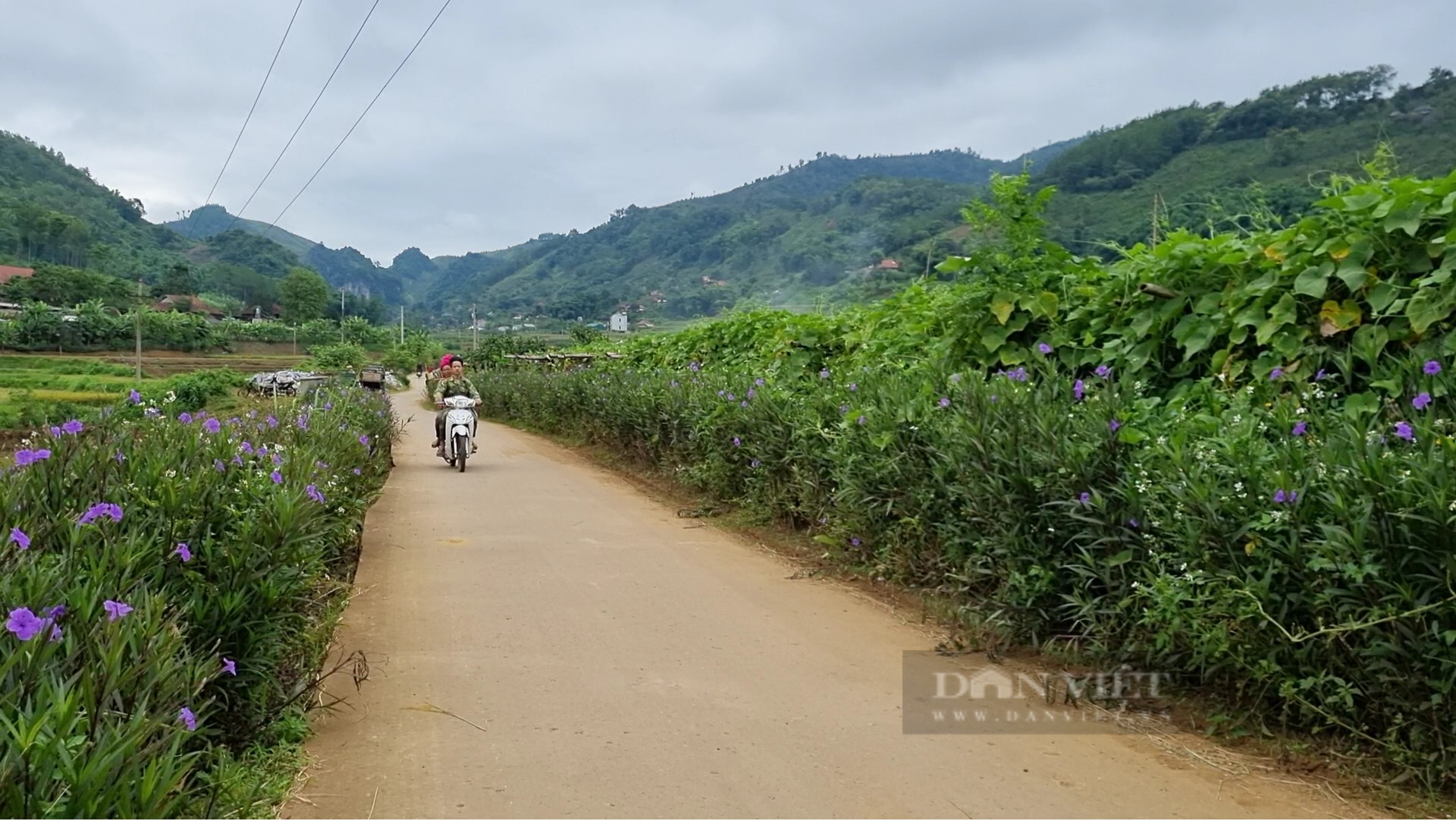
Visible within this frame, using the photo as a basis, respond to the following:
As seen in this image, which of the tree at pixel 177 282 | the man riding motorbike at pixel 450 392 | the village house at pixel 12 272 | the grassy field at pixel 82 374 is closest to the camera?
the man riding motorbike at pixel 450 392

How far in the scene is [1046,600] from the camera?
Result: 4.09 m

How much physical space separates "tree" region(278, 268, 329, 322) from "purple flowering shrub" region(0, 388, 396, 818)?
9948cm

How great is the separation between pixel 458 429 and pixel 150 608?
390 inches

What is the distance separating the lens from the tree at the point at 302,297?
95.4m

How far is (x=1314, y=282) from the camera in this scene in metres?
4.26

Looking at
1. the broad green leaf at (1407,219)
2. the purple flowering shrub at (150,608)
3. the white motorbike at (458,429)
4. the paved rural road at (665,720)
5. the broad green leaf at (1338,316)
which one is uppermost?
the broad green leaf at (1407,219)

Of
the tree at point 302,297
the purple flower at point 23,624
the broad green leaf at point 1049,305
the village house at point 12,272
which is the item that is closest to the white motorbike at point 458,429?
the broad green leaf at point 1049,305

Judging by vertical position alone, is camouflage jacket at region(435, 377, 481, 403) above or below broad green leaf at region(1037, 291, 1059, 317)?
below

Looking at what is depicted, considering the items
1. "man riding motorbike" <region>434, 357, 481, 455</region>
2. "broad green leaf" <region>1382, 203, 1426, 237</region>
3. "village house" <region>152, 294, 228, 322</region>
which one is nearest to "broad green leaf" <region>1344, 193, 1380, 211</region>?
"broad green leaf" <region>1382, 203, 1426, 237</region>

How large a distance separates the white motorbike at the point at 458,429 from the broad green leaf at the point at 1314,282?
31.9ft

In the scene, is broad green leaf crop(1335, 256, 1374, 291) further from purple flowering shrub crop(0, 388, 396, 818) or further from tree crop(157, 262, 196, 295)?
Answer: tree crop(157, 262, 196, 295)

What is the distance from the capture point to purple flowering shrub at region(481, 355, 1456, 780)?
270cm

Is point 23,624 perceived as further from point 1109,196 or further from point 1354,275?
point 1109,196

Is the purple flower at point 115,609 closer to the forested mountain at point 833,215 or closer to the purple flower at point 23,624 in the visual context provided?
the purple flower at point 23,624
